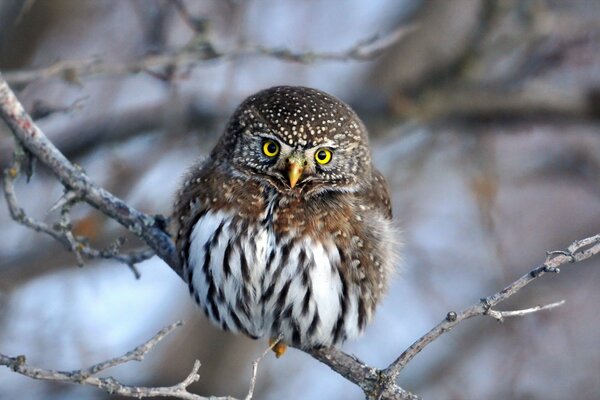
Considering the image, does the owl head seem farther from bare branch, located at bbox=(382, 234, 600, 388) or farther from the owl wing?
bare branch, located at bbox=(382, 234, 600, 388)

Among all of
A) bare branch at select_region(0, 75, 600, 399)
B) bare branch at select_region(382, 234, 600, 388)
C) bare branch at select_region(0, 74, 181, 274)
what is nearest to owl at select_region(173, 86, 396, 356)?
bare branch at select_region(0, 75, 600, 399)

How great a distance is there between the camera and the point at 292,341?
5.90 metres

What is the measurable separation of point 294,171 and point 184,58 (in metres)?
1.32

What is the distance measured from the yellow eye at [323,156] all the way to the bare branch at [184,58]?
2.66 ft

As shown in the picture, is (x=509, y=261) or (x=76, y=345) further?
(x=509, y=261)

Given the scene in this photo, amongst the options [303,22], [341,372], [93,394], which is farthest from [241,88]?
[341,372]

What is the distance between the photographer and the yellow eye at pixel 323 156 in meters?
5.82

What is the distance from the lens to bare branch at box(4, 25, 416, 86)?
626 centimetres

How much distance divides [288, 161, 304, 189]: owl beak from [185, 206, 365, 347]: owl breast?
9.6 inches

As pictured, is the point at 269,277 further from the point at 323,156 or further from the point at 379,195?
the point at 379,195

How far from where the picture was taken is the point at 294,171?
5.65 m

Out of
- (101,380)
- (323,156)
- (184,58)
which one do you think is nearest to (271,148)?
(323,156)

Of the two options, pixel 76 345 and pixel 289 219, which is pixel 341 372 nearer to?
pixel 289 219

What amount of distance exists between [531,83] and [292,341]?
4.27m
